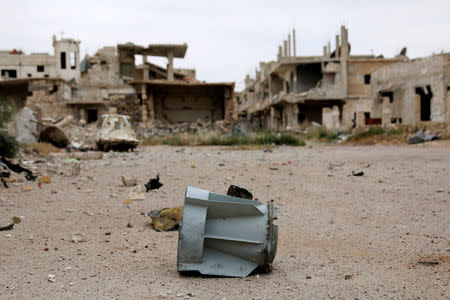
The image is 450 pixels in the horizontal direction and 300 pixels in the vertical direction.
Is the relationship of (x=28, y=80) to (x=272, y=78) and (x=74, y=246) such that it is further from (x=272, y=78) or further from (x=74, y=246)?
(x=74, y=246)

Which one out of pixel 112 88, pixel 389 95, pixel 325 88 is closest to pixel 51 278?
pixel 389 95

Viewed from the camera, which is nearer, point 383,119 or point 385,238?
point 385,238

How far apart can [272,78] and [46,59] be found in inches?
860

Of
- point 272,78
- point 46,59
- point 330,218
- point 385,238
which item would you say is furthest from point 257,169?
point 46,59

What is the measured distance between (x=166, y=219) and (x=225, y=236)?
149 centimetres

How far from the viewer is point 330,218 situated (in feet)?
13.2

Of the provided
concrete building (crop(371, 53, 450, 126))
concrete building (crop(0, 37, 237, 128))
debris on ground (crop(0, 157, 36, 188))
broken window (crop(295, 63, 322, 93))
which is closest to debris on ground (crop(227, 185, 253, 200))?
debris on ground (crop(0, 157, 36, 188))

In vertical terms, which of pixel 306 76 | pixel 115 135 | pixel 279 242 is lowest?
pixel 279 242

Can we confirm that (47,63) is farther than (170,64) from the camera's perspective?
Yes

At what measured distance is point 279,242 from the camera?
3.23 m

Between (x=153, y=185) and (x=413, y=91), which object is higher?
(x=413, y=91)

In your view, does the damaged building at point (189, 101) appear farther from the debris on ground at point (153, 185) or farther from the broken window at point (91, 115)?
the debris on ground at point (153, 185)

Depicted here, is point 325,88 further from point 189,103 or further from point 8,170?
point 8,170

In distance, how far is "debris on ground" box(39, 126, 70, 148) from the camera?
12359mm
